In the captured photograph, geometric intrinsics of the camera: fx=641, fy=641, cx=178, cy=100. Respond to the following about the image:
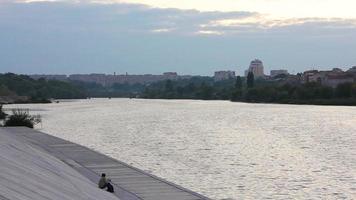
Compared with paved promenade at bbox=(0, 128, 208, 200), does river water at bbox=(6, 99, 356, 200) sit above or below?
below

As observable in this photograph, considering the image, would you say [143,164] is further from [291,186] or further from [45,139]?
[291,186]

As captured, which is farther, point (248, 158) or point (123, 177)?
point (248, 158)

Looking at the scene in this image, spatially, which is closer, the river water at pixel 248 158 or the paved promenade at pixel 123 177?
the paved promenade at pixel 123 177

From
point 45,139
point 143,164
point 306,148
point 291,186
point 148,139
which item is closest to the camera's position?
point 291,186

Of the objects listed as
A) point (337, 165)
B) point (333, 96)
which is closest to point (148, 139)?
point (337, 165)

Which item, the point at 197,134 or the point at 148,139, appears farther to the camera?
the point at 197,134

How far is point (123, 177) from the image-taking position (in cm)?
2070

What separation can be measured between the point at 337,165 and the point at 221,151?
29.5 ft

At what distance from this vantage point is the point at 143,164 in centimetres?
3150

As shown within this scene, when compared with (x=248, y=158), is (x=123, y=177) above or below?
above

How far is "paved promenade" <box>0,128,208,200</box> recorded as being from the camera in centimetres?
1720

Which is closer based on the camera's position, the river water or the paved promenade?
the paved promenade

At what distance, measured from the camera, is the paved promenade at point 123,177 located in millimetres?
17203

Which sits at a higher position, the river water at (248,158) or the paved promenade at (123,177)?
the paved promenade at (123,177)
